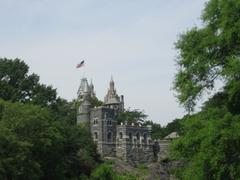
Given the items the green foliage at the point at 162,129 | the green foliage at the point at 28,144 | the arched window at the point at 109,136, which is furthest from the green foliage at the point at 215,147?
the green foliage at the point at 162,129

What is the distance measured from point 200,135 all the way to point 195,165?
1.32 metres

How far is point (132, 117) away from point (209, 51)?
77013mm

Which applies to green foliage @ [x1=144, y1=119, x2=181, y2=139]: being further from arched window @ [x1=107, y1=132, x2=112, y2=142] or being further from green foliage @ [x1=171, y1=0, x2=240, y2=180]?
green foliage @ [x1=171, y1=0, x2=240, y2=180]

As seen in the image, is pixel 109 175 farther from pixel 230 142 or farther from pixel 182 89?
pixel 230 142

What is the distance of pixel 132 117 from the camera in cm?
10125

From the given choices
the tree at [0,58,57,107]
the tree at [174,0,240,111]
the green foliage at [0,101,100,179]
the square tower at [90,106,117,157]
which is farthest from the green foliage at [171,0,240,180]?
the square tower at [90,106,117,157]

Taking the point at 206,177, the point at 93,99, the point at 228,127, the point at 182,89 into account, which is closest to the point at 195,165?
the point at 206,177

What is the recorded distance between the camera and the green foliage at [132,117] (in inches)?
3947

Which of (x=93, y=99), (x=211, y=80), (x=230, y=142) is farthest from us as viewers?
(x=93, y=99)

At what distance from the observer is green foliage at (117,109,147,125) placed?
329 feet

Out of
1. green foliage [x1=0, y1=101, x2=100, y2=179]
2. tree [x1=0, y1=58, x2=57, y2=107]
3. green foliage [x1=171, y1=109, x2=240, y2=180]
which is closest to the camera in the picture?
green foliage [x1=171, y1=109, x2=240, y2=180]

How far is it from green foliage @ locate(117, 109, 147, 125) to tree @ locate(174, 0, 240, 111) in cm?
7378

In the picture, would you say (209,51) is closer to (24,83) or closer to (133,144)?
(24,83)

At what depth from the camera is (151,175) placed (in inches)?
2514
